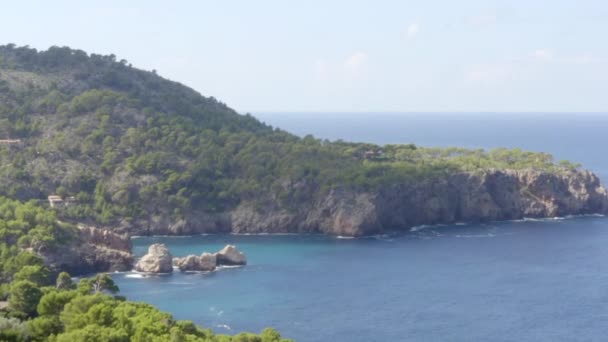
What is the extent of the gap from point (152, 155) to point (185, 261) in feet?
91.3

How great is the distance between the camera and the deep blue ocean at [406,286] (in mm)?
59000

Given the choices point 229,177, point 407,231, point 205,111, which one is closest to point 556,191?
point 407,231

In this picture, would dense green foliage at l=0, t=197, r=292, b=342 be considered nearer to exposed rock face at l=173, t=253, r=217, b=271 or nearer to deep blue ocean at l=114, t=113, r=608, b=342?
deep blue ocean at l=114, t=113, r=608, b=342

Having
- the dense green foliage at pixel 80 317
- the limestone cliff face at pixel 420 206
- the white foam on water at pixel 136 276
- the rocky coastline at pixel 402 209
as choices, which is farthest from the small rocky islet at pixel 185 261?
the limestone cliff face at pixel 420 206

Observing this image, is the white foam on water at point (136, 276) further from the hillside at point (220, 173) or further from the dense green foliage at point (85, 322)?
the dense green foliage at point (85, 322)

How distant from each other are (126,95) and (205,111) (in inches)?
423

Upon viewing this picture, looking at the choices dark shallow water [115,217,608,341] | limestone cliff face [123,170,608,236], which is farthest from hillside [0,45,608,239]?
dark shallow water [115,217,608,341]

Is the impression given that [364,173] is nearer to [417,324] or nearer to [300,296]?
[300,296]

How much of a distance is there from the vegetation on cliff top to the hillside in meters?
0.16

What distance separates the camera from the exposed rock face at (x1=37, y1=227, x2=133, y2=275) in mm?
Answer: 75125

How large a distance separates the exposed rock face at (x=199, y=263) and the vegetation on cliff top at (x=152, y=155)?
751 inches

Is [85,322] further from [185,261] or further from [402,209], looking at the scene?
[402,209]

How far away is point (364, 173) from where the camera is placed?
338 feet

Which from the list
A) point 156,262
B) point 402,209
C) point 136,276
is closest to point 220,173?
point 402,209
